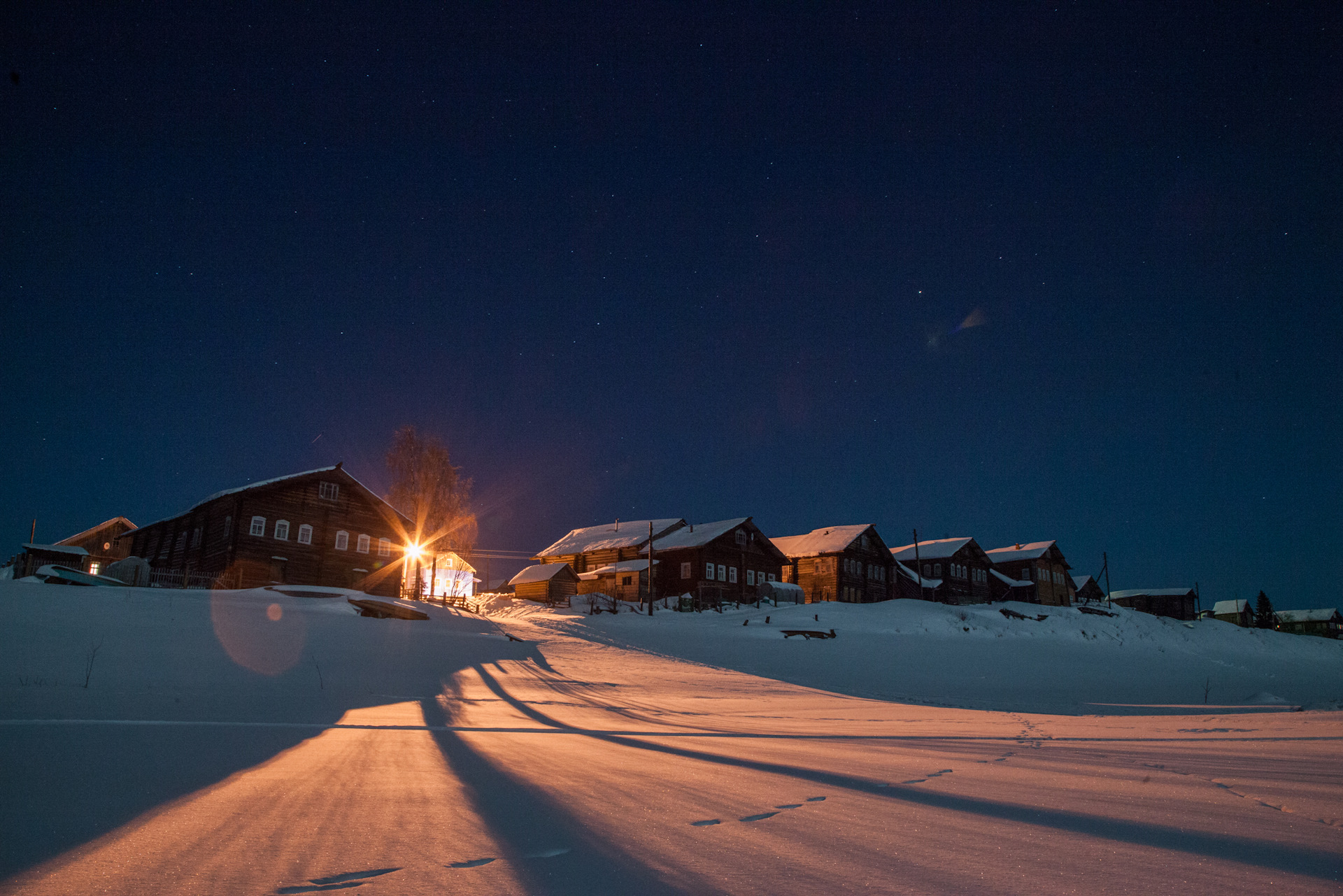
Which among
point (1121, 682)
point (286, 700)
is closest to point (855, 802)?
point (286, 700)

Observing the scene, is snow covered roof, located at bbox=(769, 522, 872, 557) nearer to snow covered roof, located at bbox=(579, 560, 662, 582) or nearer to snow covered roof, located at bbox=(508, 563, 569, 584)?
snow covered roof, located at bbox=(579, 560, 662, 582)

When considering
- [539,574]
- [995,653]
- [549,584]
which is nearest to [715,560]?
[549,584]

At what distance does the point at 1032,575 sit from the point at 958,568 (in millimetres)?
10854

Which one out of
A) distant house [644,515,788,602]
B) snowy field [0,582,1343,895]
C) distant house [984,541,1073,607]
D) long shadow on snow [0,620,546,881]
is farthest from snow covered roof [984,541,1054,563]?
long shadow on snow [0,620,546,881]

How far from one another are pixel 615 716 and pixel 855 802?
6730 millimetres

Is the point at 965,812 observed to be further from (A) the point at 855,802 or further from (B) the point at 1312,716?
(B) the point at 1312,716

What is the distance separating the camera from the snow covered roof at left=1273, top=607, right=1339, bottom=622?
333 ft

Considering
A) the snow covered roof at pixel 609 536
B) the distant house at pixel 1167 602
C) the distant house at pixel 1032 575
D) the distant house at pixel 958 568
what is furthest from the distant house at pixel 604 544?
the distant house at pixel 1167 602

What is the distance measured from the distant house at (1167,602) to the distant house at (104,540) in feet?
351

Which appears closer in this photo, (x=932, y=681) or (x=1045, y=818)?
(x=1045, y=818)

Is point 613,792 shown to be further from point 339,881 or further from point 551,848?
point 339,881

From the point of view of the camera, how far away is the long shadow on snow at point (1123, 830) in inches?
75.3

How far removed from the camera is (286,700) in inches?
360

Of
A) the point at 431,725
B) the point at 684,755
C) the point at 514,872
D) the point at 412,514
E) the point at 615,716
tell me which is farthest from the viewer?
the point at 412,514
